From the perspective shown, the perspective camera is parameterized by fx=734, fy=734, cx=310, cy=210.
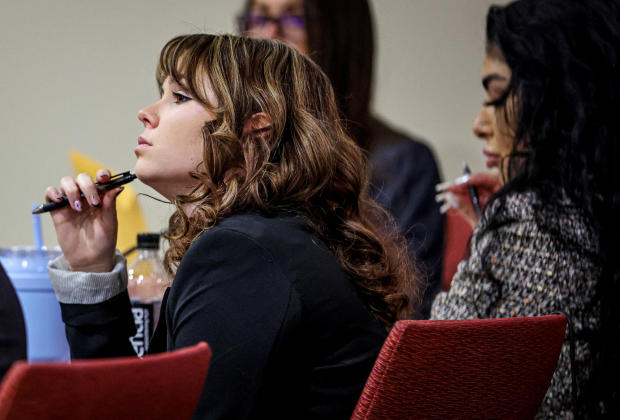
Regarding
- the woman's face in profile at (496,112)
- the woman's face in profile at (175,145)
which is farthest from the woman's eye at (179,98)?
the woman's face in profile at (496,112)

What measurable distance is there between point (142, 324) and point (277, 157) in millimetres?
363

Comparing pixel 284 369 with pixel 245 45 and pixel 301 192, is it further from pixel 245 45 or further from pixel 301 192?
pixel 245 45

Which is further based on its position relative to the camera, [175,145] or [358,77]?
[358,77]

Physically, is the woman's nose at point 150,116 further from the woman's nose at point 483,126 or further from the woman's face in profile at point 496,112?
the woman's nose at point 483,126

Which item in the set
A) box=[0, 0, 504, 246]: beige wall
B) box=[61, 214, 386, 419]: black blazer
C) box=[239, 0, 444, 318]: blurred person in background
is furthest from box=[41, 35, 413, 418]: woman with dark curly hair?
box=[0, 0, 504, 246]: beige wall

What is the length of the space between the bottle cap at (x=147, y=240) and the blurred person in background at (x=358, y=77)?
817 mm

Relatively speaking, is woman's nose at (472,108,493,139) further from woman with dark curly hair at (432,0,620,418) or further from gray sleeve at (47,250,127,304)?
gray sleeve at (47,250,127,304)

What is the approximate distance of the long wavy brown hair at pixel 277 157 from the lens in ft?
3.31

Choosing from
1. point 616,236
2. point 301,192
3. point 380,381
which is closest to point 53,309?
point 301,192

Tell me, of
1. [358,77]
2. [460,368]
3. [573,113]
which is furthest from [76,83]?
[460,368]

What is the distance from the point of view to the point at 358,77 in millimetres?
2051

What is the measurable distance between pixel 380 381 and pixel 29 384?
0.33 metres

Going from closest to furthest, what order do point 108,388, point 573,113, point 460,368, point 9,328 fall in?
point 108,388
point 460,368
point 9,328
point 573,113

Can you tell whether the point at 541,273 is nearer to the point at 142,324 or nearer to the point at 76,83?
the point at 142,324
